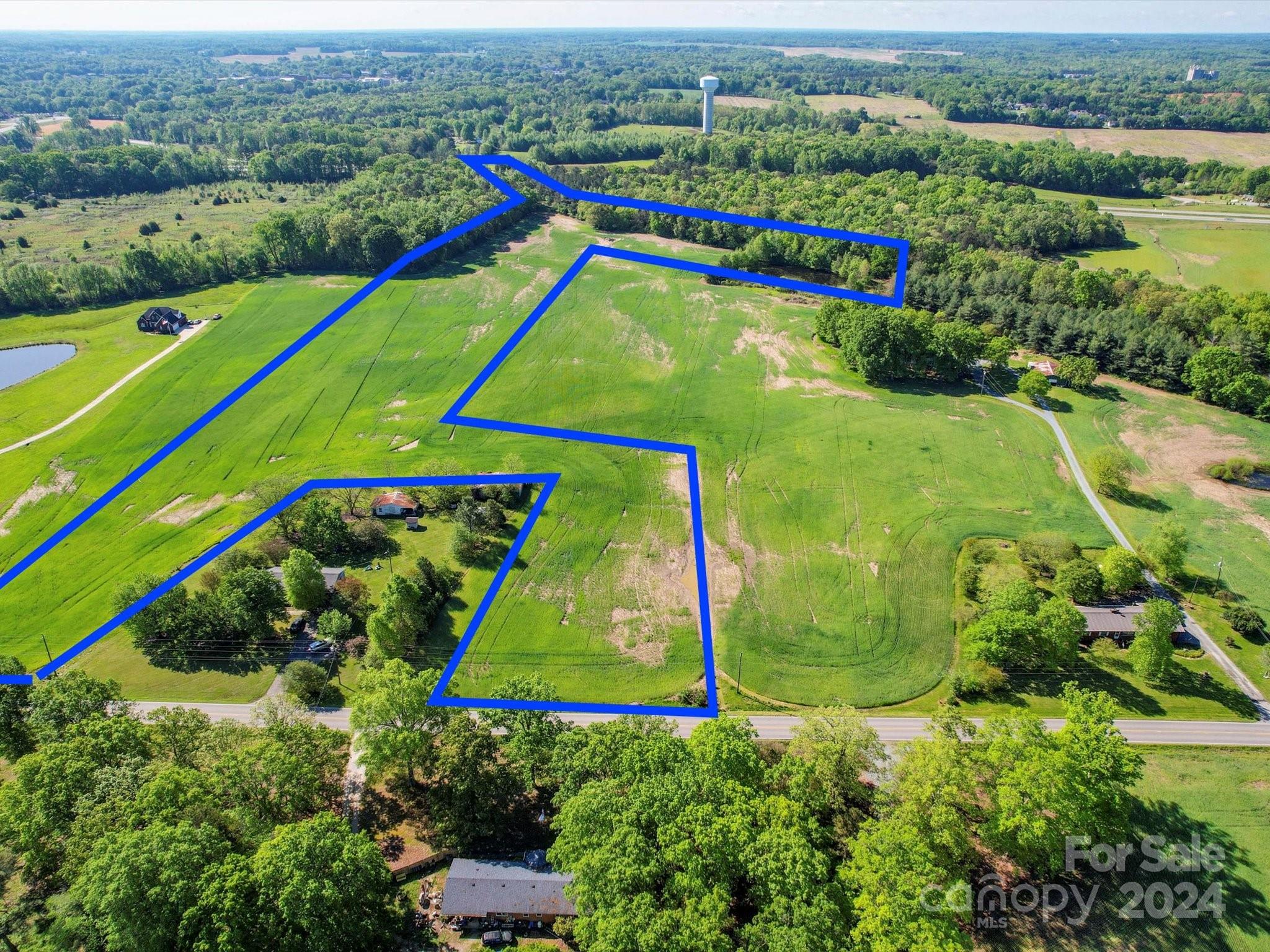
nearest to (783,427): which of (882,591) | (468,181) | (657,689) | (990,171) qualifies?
(882,591)

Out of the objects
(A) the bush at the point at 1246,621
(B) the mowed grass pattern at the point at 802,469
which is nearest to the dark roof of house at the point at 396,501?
(B) the mowed grass pattern at the point at 802,469

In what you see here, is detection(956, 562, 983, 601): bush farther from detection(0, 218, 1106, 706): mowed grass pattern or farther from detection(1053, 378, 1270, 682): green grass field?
detection(1053, 378, 1270, 682): green grass field

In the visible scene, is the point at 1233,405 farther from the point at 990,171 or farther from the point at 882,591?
the point at 990,171

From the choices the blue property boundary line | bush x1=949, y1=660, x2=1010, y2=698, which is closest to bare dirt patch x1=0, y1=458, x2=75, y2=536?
the blue property boundary line

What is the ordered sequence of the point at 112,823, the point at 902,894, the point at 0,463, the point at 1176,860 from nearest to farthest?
the point at 902,894
the point at 112,823
the point at 1176,860
the point at 0,463

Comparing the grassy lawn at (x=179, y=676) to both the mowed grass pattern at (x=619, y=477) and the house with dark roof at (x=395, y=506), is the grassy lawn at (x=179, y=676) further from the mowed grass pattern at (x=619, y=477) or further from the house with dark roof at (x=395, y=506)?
the house with dark roof at (x=395, y=506)

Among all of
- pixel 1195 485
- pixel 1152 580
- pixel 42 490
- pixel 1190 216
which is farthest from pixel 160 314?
pixel 1190 216

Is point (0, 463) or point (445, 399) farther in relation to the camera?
point (445, 399)

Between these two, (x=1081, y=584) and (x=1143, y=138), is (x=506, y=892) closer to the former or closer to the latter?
(x=1081, y=584)
